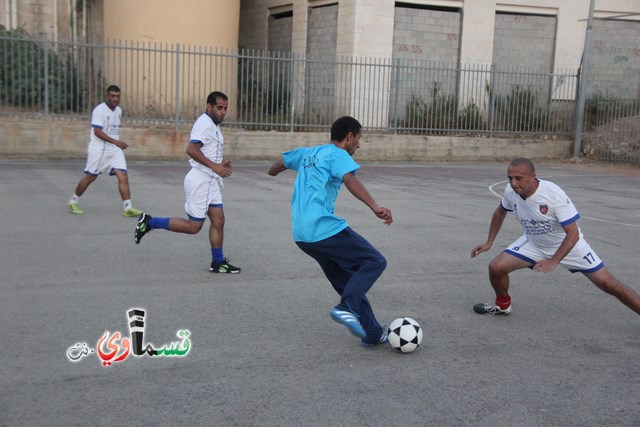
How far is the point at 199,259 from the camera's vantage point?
7.83 m

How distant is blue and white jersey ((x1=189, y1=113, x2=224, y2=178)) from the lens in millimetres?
7332

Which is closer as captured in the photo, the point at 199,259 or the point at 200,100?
the point at 199,259

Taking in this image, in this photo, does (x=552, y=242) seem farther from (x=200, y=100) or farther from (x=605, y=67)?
(x=605, y=67)

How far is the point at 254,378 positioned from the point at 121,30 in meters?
19.9

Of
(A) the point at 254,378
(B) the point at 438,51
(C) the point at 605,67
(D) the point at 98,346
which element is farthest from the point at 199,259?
(C) the point at 605,67

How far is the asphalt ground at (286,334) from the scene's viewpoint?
13.5ft

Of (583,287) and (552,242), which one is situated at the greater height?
(552,242)

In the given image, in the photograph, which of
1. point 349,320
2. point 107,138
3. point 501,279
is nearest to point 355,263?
point 349,320

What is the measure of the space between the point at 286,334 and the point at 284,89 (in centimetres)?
1584

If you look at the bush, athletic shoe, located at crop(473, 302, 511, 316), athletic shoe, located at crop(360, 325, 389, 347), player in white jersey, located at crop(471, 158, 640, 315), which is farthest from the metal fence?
athletic shoe, located at crop(360, 325, 389, 347)

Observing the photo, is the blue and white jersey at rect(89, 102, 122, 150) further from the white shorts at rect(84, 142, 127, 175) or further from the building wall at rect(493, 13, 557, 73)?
the building wall at rect(493, 13, 557, 73)

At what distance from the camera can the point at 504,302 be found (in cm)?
605

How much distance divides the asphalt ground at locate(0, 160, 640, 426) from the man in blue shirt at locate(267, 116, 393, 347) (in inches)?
11.7

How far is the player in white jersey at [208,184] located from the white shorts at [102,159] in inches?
137
